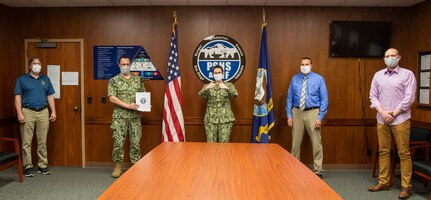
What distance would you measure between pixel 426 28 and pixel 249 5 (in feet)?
8.14

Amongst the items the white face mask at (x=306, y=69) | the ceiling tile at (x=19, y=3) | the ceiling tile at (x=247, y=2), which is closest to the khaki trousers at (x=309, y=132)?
the white face mask at (x=306, y=69)

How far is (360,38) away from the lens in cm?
479

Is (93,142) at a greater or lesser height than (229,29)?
lesser

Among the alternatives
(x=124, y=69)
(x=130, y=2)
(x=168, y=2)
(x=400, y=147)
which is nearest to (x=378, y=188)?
(x=400, y=147)

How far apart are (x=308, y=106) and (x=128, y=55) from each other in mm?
2763

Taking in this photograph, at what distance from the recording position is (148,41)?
487cm

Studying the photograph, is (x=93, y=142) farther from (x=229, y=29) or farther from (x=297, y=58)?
(x=297, y=58)

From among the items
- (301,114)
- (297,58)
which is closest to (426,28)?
(297,58)

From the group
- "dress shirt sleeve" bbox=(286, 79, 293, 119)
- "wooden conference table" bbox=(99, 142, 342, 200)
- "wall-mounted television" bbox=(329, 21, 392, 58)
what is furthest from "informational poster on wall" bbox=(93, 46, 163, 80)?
"wall-mounted television" bbox=(329, 21, 392, 58)

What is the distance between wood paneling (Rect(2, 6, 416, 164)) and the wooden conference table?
2392 mm

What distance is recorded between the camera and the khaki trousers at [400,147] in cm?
357

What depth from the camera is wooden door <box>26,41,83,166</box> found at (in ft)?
16.1

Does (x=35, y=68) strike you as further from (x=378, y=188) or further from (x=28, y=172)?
(x=378, y=188)

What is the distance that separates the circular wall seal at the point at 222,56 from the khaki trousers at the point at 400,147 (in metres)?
2.10
